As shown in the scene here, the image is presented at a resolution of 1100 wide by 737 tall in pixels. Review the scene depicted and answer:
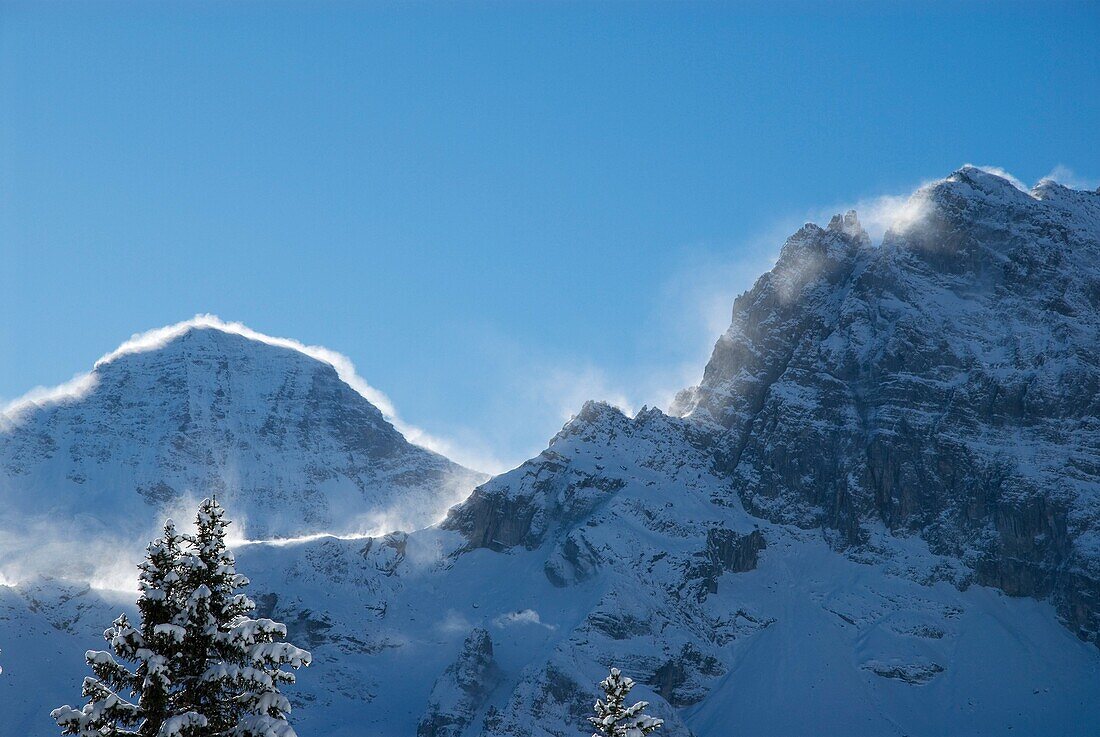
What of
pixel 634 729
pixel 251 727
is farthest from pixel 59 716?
pixel 634 729

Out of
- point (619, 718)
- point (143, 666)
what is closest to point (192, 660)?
point (143, 666)

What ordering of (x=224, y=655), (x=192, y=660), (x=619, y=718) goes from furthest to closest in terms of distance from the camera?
(x=619, y=718) → (x=192, y=660) → (x=224, y=655)

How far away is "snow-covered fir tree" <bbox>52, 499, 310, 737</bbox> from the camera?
1083 inches

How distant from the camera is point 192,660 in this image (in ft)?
93.7

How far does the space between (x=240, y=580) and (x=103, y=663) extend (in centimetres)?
336

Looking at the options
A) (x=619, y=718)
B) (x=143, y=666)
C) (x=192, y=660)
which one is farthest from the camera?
(x=619, y=718)

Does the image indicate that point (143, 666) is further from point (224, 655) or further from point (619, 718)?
point (619, 718)

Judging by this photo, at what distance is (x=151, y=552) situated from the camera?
2822cm

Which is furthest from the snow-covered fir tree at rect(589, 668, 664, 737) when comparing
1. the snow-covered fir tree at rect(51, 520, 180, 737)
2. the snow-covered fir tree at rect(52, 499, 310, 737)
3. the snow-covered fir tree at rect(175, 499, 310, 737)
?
the snow-covered fir tree at rect(51, 520, 180, 737)

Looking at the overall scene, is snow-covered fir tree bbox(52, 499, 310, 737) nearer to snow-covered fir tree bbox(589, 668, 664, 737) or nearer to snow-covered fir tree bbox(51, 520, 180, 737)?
snow-covered fir tree bbox(51, 520, 180, 737)

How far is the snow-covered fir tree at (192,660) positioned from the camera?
2750 centimetres

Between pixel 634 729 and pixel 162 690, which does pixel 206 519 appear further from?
pixel 634 729

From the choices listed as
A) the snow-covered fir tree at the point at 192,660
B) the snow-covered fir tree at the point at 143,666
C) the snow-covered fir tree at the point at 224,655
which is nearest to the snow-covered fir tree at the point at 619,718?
the snow-covered fir tree at the point at 192,660

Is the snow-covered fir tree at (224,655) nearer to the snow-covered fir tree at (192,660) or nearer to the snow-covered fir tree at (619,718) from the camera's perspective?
the snow-covered fir tree at (192,660)
